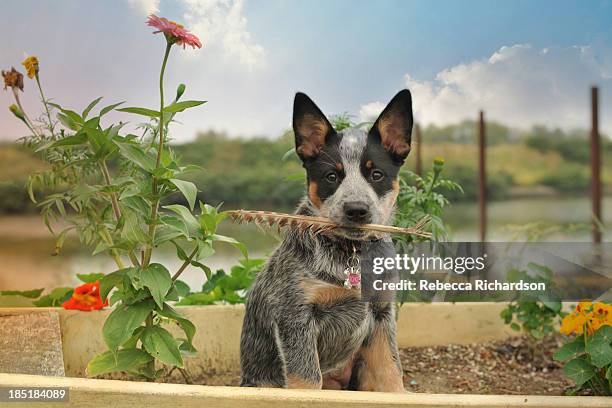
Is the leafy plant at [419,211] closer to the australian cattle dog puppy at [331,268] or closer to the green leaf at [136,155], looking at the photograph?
the australian cattle dog puppy at [331,268]

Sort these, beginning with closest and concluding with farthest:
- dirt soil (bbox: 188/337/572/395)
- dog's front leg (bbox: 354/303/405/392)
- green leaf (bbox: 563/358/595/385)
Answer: dog's front leg (bbox: 354/303/405/392) < green leaf (bbox: 563/358/595/385) < dirt soil (bbox: 188/337/572/395)

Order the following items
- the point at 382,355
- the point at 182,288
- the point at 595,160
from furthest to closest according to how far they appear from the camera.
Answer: the point at 595,160
the point at 182,288
the point at 382,355

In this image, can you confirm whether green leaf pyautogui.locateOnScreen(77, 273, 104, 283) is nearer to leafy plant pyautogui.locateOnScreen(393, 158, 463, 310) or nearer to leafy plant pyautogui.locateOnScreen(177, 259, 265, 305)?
leafy plant pyautogui.locateOnScreen(177, 259, 265, 305)

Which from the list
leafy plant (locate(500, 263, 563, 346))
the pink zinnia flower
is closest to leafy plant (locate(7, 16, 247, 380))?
the pink zinnia flower

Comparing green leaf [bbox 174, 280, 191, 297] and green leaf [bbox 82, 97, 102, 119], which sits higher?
green leaf [bbox 82, 97, 102, 119]

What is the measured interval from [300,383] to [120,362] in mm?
600

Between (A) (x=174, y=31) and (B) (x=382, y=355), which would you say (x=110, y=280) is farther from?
(B) (x=382, y=355)

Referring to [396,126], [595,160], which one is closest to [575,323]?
[396,126]

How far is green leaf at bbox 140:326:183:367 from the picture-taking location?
231 centimetres

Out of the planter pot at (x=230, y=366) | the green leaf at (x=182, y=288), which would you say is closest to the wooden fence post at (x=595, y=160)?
the planter pot at (x=230, y=366)

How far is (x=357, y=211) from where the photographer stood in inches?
87.5

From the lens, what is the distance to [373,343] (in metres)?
2.53

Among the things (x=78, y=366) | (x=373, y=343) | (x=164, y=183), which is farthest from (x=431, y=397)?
(x=78, y=366)

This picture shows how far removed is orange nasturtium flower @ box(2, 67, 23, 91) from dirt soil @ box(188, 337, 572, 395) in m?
1.39
